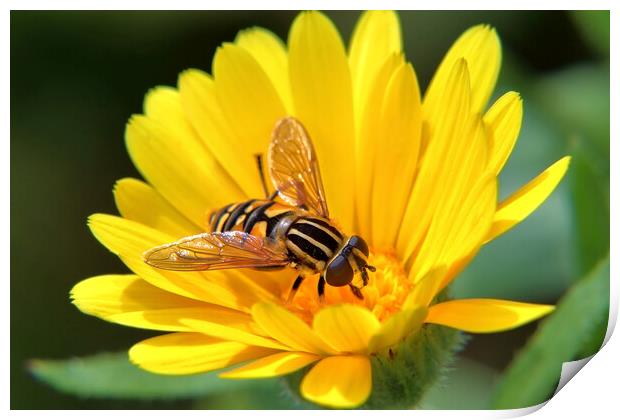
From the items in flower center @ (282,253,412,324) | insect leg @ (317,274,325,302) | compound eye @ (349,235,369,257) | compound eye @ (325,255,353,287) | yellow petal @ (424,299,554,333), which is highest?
compound eye @ (349,235,369,257)

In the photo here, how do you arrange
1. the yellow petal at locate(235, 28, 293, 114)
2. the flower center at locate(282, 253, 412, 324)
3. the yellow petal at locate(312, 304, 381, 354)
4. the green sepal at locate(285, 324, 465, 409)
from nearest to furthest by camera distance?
1. the yellow petal at locate(312, 304, 381, 354)
2. the green sepal at locate(285, 324, 465, 409)
3. the flower center at locate(282, 253, 412, 324)
4. the yellow petal at locate(235, 28, 293, 114)

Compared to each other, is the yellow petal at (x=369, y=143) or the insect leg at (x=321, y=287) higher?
the yellow petal at (x=369, y=143)

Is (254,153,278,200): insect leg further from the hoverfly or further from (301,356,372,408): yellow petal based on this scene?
(301,356,372,408): yellow petal

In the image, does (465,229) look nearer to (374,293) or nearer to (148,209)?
(374,293)

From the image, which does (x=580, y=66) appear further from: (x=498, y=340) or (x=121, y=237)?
(x=121, y=237)

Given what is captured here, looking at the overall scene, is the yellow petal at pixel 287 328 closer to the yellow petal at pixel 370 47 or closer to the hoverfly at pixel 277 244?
the hoverfly at pixel 277 244

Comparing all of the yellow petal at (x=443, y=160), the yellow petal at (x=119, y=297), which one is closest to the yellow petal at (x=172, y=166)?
the yellow petal at (x=119, y=297)

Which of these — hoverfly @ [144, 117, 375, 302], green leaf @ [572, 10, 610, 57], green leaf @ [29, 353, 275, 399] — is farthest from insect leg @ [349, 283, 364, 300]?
green leaf @ [572, 10, 610, 57]

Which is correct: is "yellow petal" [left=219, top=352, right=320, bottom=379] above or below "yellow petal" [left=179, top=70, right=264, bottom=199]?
below
